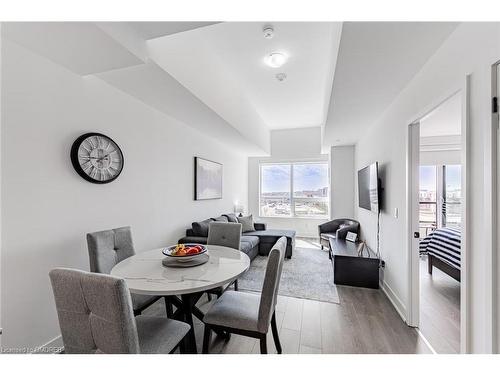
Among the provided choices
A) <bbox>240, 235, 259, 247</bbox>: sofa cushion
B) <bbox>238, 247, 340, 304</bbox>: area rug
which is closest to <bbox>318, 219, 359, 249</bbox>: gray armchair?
<bbox>238, 247, 340, 304</bbox>: area rug

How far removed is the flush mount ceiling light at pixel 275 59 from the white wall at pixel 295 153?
11.0ft

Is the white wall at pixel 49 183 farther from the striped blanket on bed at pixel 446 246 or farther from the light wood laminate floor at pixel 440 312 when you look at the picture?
the striped blanket on bed at pixel 446 246

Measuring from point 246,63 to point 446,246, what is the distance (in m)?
3.62

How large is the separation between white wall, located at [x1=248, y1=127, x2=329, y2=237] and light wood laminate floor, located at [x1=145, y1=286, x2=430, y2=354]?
3334 millimetres

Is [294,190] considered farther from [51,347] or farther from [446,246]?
[51,347]

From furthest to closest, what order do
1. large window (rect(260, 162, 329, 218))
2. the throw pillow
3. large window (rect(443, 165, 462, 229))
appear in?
large window (rect(260, 162, 329, 218)) < large window (rect(443, 165, 462, 229)) < the throw pillow

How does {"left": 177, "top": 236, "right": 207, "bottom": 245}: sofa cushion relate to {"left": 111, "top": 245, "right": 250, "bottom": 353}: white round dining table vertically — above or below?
below

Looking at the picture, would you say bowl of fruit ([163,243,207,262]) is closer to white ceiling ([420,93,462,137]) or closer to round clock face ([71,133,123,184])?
round clock face ([71,133,123,184])

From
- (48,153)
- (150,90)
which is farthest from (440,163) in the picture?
(48,153)

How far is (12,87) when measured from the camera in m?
1.45

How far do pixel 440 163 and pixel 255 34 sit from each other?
16.6 ft

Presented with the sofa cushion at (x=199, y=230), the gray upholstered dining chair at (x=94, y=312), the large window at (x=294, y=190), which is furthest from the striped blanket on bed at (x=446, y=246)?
the gray upholstered dining chair at (x=94, y=312)

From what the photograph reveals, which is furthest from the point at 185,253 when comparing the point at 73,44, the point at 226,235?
the point at 73,44

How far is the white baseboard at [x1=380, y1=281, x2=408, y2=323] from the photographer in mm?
2115
